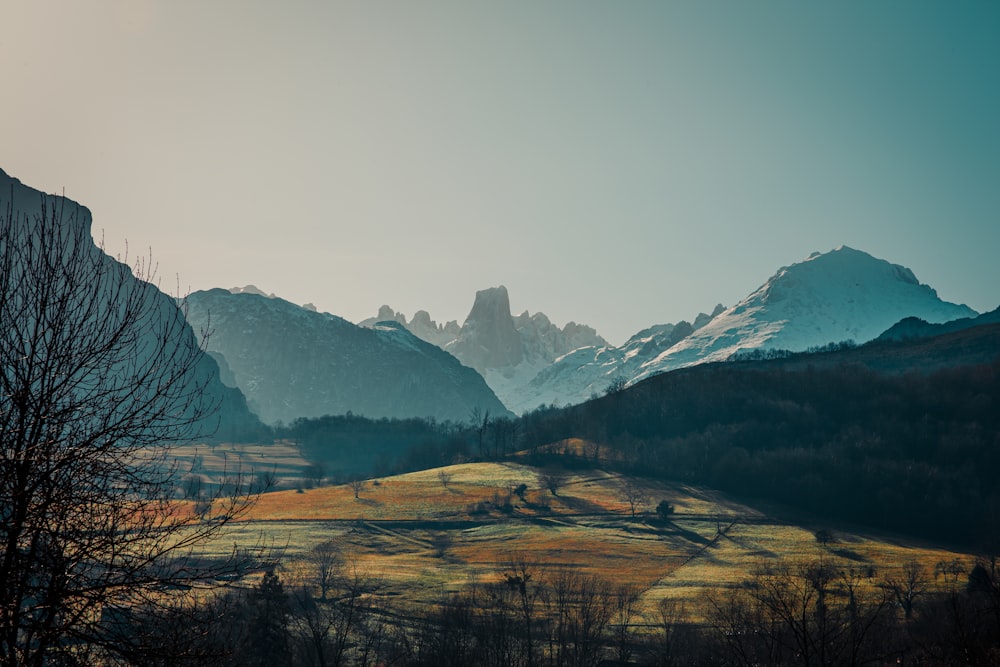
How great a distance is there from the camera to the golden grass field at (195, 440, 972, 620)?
442 feet

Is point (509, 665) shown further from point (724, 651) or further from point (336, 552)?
point (336, 552)

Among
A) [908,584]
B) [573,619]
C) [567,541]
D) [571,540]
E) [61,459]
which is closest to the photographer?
[61,459]

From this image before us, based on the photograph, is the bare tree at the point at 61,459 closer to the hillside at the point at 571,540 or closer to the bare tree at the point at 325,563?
the bare tree at the point at 325,563

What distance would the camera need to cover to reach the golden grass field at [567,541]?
442ft

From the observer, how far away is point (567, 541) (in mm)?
160375

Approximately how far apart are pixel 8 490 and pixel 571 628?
90.1 metres

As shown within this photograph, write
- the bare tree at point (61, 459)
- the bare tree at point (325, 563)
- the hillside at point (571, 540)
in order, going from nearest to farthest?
the bare tree at point (61, 459) < the bare tree at point (325, 563) < the hillside at point (571, 540)

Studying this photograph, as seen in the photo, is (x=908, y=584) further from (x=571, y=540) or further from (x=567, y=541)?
(x=567, y=541)

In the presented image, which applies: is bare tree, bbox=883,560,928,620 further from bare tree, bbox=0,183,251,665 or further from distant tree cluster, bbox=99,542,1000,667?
bare tree, bbox=0,183,251,665

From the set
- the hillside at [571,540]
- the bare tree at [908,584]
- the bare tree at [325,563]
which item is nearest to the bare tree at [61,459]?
the bare tree at [325,563]

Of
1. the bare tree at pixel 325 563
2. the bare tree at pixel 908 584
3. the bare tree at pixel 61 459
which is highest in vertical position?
the bare tree at pixel 61 459

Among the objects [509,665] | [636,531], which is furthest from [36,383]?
[636,531]

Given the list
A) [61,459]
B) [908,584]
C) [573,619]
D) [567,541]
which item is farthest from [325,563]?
[61,459]

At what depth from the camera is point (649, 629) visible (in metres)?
105
